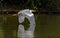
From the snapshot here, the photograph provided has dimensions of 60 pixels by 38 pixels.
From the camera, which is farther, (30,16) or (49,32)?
(30,16)

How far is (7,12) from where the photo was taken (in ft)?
61.2

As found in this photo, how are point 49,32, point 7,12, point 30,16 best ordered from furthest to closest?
point 7,12 < point 30,16 < point 49,32

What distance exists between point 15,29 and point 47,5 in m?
8.35

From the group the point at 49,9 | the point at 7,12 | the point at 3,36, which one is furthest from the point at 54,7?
the point at 3,36

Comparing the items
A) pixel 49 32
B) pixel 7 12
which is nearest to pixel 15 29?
pixel 49 32

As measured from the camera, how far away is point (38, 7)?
19625 millimetres

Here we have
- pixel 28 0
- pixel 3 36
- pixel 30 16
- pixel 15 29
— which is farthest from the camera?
pixel 28 0

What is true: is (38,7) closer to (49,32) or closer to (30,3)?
(30,3)

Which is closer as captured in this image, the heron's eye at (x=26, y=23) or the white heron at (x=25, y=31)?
the white heron at (x=25, y=31)

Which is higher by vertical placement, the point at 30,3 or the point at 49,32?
the point at 30,3

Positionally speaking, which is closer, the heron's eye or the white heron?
the white heron

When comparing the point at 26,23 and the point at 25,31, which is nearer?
the point at 25,31

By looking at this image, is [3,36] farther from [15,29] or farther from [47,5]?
[47,5]

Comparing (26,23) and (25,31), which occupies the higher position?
(26,23)
